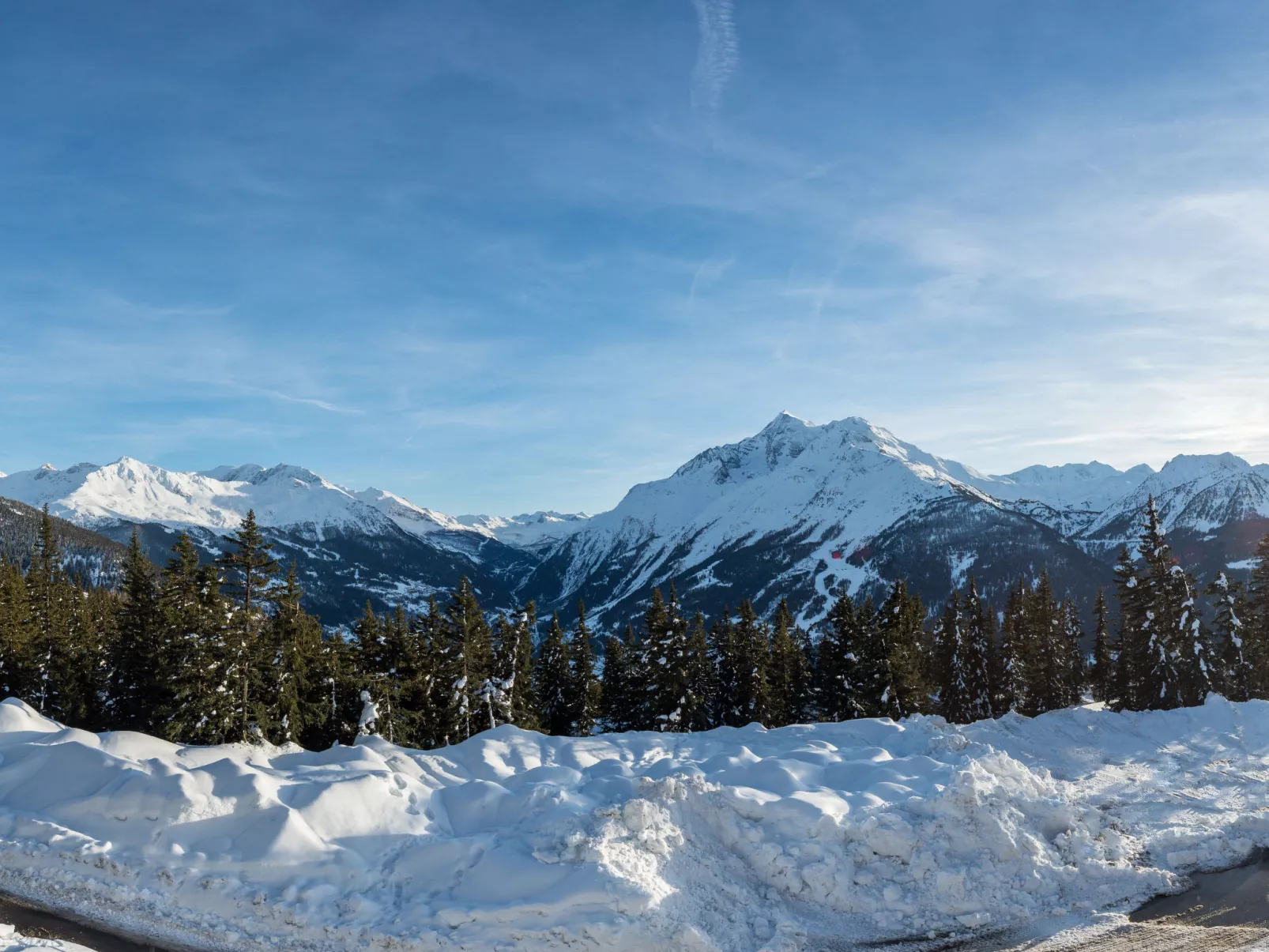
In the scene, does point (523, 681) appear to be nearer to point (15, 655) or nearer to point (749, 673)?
point (749, 673)

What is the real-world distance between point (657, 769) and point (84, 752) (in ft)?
46.2

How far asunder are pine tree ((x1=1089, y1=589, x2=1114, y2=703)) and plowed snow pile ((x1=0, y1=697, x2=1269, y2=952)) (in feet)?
102

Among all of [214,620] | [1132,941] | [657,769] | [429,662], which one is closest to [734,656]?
[429,662]

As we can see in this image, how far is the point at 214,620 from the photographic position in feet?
91.7

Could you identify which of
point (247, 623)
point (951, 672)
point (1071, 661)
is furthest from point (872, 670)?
point (247, 623)

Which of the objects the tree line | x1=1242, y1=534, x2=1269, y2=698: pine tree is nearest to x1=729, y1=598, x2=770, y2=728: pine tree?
the tree line

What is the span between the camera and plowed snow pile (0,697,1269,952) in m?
14.2

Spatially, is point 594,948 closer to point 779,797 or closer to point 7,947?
point 779,797

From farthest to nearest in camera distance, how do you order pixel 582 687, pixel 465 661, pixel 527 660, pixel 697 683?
pixel 582 687, pixel 527 660, pixel 697 683, pixel 465 661

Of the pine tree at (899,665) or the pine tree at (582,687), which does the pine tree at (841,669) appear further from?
the pine tree at (582,687)

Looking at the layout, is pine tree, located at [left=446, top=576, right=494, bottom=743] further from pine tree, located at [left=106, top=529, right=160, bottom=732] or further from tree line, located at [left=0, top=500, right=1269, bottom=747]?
pine tree, located at [left=106, top=529, right=160, bottom=732]

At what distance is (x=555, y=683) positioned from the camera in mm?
47469

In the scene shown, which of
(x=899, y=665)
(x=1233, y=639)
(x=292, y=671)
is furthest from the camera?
(x=1233, y=639)

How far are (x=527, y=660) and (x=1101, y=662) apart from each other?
39.1 m
